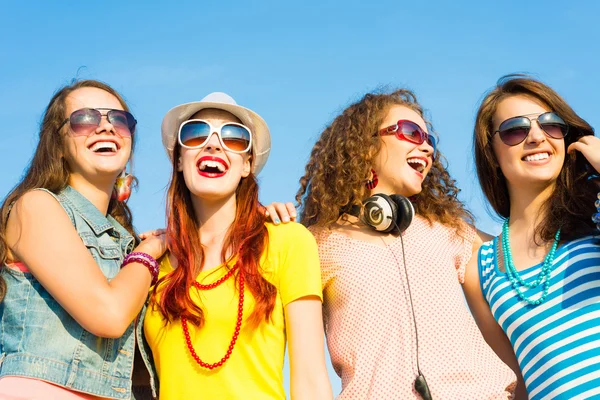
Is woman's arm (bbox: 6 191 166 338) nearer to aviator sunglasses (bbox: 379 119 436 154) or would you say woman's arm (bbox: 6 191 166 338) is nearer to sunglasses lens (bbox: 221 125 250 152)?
sunglasses lens (bbox: 221 125 250 152)

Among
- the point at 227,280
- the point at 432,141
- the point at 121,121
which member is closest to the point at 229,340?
the point at 227,280

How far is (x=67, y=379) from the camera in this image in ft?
15.0

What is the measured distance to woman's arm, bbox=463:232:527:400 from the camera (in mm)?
5930

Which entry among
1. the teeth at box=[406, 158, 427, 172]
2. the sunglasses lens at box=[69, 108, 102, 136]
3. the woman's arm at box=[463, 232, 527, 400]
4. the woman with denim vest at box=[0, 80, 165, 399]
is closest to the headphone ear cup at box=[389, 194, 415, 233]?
the teeth at box=[406, 158, 427, 172]

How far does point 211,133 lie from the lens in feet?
17.5

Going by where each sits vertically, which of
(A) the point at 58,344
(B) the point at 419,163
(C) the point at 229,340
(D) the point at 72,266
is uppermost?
(B) the point at 419,163

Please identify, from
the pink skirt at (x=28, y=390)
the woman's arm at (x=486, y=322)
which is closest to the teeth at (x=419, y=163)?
the woman's arm at (x=486, y=322)

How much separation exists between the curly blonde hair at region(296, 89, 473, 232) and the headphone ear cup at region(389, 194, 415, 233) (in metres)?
0.56

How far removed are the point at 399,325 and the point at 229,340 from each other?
4.38 ft

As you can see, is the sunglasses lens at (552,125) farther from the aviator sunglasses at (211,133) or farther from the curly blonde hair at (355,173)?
the aviator sunglasses at (211,133)

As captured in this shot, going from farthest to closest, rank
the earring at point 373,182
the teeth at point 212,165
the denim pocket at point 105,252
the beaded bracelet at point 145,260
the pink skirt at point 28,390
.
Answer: the earring at point 373,182 → the teeth at point 212,165 → the denim pocket at point 105,252 → the beaded bracelet at point 145,260 → the pink skirt at point 28,390

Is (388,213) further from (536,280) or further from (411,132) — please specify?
(536,280)

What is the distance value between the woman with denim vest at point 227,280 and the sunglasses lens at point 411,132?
1.36 metres

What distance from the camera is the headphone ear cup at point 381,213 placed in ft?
18.5
